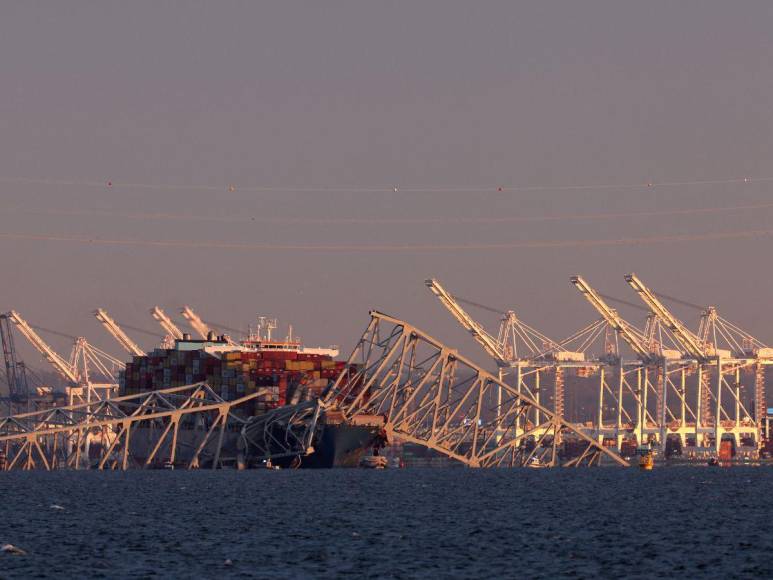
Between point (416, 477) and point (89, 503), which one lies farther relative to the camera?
point (416, 477)

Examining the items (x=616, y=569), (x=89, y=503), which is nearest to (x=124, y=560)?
(x=616, y=569)

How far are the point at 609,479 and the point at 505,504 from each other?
69.5 metres

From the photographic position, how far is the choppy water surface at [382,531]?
73.9 m

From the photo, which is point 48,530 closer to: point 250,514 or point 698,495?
point 250,514

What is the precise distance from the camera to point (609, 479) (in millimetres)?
192250

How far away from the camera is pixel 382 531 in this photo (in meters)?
94.6

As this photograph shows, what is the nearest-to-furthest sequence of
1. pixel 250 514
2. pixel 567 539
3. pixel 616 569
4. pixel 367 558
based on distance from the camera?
pixel 616 569, pixel 367 558, pixel 567 539, pixel 250 514

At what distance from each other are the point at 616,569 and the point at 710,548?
12.1 meters

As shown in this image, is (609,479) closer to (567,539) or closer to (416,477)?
(416,477)

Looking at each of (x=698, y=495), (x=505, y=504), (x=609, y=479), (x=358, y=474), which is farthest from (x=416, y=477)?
(x=505, y=504)

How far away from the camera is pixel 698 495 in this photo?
14288 cm

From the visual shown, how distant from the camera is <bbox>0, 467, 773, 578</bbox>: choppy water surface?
73.9 m

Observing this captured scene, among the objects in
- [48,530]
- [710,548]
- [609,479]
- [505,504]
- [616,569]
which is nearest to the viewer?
[616,569]

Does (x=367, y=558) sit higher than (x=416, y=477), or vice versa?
(x=416, y=477)
